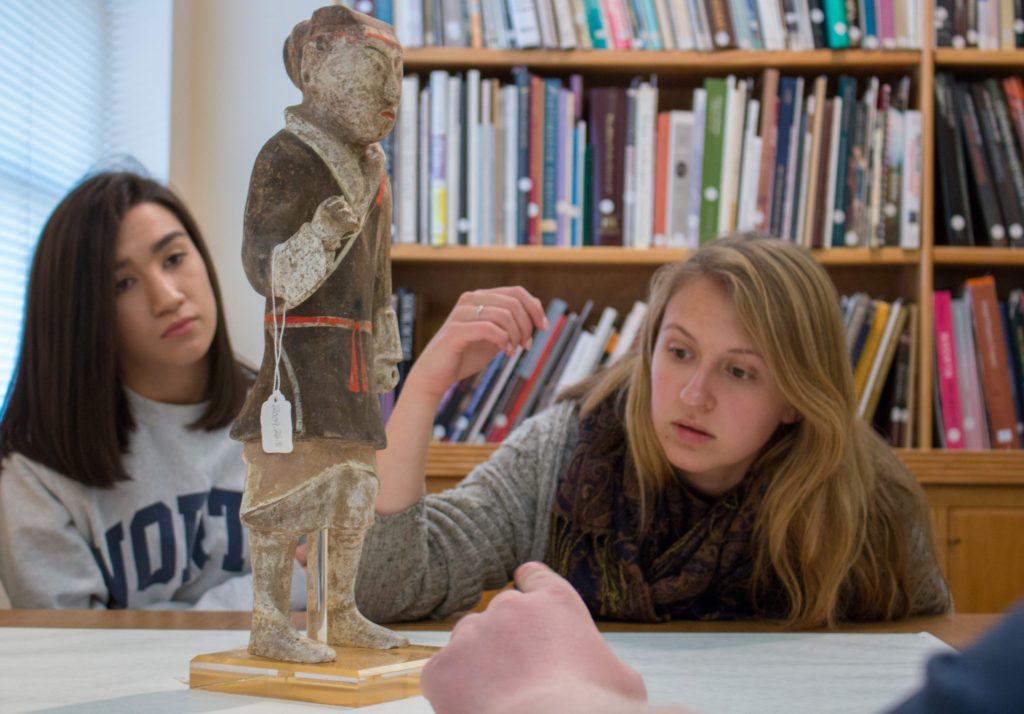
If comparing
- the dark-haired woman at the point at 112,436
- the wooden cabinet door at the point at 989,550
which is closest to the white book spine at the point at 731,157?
the wooden cabinet door at the point at 989,550

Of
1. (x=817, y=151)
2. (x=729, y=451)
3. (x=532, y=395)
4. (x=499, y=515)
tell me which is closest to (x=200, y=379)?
(x=499, y=515)

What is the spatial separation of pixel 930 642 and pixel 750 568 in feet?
1.31

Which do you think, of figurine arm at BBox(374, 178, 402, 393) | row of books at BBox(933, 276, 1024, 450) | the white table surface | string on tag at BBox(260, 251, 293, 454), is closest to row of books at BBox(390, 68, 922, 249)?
row of books at BBox(933, 276, 1024, 450)

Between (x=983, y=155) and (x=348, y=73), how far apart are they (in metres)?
1.87

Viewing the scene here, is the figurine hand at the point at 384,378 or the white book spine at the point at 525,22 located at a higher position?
the white book spine at the point at 525,22

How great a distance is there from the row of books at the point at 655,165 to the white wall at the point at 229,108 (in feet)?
1.33

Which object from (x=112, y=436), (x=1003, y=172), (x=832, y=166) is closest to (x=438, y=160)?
(x=832, y=166)

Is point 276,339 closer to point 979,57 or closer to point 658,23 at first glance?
point 658,23

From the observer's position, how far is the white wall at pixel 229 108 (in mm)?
2398

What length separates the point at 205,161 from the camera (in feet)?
8.01

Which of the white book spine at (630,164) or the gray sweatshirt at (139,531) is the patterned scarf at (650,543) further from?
the white book spine at (630,164)

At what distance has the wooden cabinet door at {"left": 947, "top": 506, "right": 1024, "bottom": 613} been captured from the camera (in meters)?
2.05

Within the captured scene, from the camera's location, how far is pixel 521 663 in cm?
47

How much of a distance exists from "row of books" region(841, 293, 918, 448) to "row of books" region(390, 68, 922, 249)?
0.15 metres
